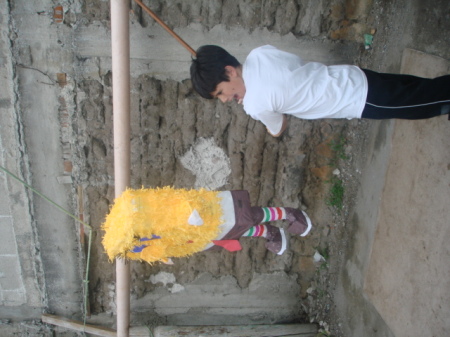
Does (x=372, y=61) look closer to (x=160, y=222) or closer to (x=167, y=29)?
(x=167, y=29)

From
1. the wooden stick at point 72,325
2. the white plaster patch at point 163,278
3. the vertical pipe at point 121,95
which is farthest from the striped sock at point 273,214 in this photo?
the wooden stick at point 72,325

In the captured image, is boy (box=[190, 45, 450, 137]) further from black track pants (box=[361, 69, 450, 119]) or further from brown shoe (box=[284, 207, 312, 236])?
brown shoe (box=[284, 207, 312, 236])

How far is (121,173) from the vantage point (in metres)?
2.21

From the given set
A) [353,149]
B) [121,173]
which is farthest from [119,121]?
[353,149]

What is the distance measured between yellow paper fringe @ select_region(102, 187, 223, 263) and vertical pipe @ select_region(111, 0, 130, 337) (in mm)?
224

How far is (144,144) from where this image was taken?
2.56 m

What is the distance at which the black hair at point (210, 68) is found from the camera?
5.82 ft

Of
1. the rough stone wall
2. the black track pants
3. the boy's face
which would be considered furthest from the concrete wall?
the black track pants

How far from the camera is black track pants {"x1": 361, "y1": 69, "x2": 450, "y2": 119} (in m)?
1.69

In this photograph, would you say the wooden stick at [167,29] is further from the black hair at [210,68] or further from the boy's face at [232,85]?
the boy's face at [232,85]

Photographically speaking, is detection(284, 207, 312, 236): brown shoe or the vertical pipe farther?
detection(284, 207, 312, 236): brown shoe

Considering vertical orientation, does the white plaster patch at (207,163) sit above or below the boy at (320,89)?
below

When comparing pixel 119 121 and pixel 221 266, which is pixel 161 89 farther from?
pixel 221 266

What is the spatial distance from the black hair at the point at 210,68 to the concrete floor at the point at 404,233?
46.5 inches
